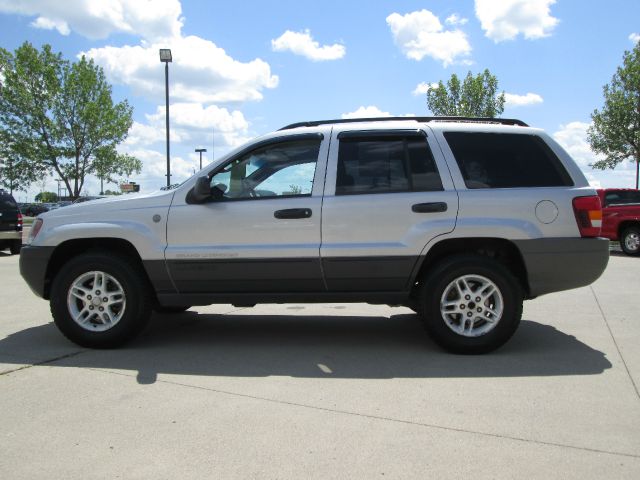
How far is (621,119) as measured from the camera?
3091cm

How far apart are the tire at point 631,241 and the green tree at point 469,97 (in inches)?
1310

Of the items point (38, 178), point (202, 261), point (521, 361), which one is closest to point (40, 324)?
point (202, 261)

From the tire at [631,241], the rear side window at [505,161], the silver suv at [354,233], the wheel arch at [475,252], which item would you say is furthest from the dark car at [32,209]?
the rear side window at [505,161]

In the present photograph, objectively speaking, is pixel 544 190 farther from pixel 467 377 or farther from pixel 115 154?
pixel 115 154

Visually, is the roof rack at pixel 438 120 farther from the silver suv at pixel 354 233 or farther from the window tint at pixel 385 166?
the window tint at pixel 385 166

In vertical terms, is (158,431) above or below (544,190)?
below

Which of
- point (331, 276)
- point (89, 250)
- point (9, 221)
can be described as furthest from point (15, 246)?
point (331, 276)

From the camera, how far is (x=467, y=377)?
4.13 metres

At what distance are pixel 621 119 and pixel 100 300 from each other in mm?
32725

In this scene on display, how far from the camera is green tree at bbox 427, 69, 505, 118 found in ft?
153

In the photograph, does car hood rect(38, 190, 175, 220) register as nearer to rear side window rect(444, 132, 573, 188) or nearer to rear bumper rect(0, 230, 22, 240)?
rear side window rect(444, 132, 573, 188)

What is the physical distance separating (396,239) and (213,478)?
2595mm

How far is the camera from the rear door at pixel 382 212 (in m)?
4.65

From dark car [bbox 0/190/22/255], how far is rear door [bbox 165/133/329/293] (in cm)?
1176
